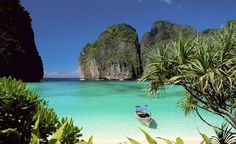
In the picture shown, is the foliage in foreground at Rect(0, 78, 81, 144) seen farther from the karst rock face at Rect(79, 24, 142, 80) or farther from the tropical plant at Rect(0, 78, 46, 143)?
the karst rock face at Rect(79, 24, 142, 80)

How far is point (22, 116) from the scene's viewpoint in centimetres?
393

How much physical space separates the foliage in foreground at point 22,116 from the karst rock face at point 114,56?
5096 inches

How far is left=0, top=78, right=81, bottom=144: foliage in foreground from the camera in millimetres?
3744

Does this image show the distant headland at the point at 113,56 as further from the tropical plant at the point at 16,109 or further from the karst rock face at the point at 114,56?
the tropical plant at the point at 16,109

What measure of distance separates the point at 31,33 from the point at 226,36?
85.4 m

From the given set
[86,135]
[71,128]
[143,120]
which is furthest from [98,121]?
[71,128]

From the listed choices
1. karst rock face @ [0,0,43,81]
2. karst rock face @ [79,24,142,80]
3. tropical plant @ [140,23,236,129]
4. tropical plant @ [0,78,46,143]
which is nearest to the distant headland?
karst rock face @ [79,24,142,80]

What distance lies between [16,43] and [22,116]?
254 ft

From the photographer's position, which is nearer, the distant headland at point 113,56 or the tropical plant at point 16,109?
the tropical plant at point 16,109

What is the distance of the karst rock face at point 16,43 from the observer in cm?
7374

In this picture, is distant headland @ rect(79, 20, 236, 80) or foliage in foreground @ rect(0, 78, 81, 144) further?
distant headland @ rect(79, 20, 236, 80)

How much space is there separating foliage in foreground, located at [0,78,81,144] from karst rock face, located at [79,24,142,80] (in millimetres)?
129431

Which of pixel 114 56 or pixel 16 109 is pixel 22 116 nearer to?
pixel 16 109

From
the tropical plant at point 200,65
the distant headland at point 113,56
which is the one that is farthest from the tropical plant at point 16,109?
the distant headland at point 113,56
